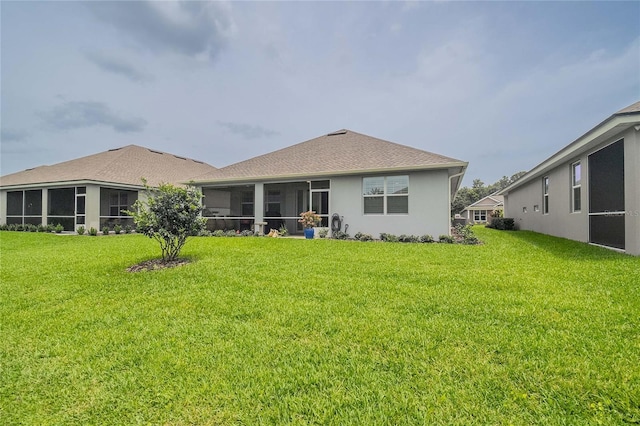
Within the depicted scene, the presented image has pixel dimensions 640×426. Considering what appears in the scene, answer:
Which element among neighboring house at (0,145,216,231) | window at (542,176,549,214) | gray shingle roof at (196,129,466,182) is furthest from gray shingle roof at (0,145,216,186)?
window at (542,176,549,214)

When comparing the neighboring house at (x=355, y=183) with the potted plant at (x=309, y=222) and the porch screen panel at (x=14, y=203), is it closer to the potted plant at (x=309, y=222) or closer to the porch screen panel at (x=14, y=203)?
the potted plant at (x=309, y=222)

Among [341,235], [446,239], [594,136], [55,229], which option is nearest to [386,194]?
[341,235]

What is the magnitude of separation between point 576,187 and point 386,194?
22.4 feet

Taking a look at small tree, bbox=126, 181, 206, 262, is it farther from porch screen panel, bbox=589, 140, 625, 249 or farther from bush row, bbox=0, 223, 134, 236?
bush row, bbox=0, 223, 134, 236

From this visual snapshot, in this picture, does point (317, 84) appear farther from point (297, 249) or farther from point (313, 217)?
point (297, 249)

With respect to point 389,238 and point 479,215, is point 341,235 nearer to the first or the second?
point 389,238

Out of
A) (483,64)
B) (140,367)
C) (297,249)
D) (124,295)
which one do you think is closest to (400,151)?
(483,64)

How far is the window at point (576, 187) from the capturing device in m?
10.4

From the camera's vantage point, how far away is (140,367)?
2.75 metres

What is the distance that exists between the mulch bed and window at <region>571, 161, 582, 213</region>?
518 inches

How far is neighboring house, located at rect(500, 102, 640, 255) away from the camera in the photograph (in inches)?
281

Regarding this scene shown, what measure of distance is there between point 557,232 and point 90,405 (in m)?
16.0

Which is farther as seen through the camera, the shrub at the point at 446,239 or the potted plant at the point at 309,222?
the potted plant at the point at 309,222

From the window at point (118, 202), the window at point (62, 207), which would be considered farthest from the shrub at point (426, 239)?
the window at point (62, 207)
